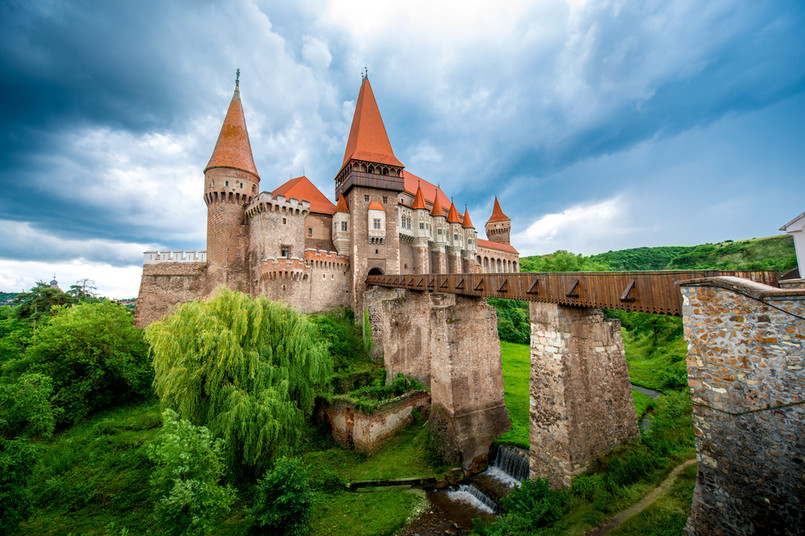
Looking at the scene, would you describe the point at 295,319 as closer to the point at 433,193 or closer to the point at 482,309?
the point at 482,309

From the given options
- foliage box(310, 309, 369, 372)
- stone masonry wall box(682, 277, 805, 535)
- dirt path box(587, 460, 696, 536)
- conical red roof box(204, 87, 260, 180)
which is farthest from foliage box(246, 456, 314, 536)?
conical red roof box(204, 87, 260, 180)

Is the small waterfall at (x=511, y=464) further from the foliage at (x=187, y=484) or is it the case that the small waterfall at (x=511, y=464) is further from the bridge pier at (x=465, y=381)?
the foliage at (x=187, y=484)

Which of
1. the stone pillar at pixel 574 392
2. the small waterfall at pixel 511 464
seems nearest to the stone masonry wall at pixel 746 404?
the stone pillar at pixel 574 392

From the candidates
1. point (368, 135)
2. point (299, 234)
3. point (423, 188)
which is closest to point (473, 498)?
point (299, 234)

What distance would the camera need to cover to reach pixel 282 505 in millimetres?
9250

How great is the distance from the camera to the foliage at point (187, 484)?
7316mm

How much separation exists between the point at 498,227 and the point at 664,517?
48.7m

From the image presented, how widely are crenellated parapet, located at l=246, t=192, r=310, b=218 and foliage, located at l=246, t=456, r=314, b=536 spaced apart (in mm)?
18683

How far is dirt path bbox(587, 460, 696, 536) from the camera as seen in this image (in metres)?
6.93

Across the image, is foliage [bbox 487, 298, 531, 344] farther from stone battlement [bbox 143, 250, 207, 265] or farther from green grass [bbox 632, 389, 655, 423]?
stone battlement [bbox 143, 250, 207, 265]

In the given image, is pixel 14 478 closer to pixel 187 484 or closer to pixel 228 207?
pixel 187 484

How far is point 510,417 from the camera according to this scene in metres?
14.7

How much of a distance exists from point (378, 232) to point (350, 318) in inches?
295

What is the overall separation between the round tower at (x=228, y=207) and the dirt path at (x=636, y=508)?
2471 centimetres
